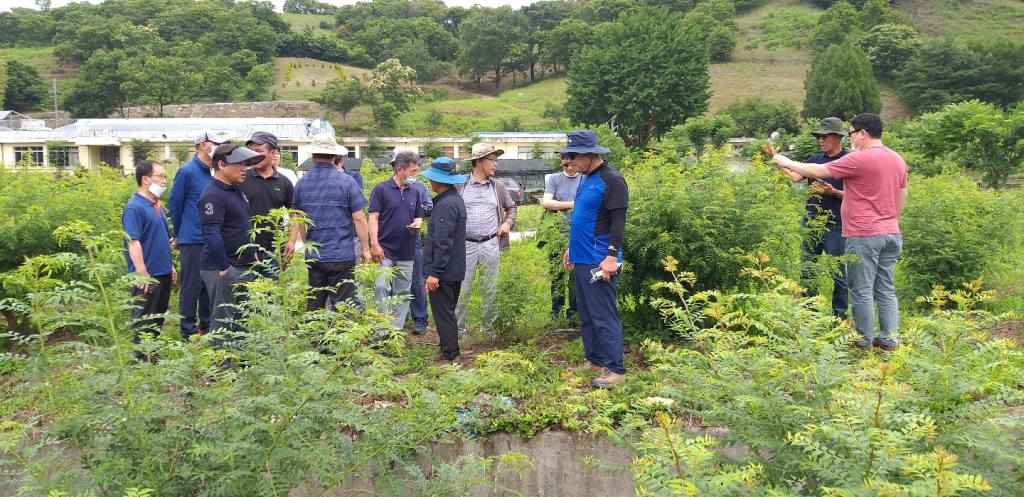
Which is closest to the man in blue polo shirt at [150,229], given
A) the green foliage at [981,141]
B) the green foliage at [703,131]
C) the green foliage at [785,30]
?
the green foliage at [981,141]

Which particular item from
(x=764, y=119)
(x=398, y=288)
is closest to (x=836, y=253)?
(x=398, y=288)

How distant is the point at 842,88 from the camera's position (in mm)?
56469

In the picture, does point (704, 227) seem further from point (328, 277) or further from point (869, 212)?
point (328, 277)

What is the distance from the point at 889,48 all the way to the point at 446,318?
265ft

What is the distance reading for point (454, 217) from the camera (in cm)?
529

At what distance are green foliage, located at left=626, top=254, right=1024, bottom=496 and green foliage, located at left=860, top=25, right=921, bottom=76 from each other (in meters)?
78.9

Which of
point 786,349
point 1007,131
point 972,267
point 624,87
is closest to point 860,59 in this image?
point 624,87

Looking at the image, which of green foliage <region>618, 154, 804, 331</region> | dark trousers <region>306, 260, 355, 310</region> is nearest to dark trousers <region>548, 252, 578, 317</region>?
green foliage <region>618, 154, 804, 331</region>

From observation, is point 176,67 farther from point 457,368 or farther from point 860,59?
point 457,368

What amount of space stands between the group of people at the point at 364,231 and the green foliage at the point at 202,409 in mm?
1659

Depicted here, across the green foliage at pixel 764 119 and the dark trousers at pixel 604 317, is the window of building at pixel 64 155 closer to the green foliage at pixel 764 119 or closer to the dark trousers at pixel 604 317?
the green foliage at pixel 764 119

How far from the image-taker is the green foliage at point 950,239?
21.9ft

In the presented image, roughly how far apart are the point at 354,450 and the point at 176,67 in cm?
7447

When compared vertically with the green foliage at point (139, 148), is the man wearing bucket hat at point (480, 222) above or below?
below
